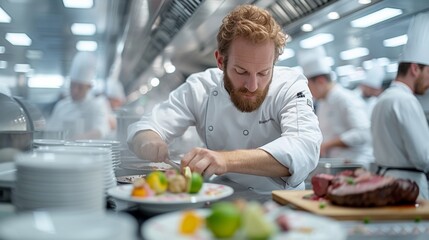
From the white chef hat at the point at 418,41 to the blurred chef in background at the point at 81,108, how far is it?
9.36ft

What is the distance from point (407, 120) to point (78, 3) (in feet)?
11.3

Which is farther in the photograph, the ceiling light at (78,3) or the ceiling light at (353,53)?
the ceiling light at (353,53)

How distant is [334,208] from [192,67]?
5.49 meters

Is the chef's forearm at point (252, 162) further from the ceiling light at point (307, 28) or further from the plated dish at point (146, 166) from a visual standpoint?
the ceiling light at point (307, 28)

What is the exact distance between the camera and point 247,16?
72.8 inches

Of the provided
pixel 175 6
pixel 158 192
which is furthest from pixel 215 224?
pixel 175 6

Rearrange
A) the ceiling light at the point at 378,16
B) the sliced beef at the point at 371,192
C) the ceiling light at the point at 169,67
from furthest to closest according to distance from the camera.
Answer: the ceiling light at the point at 169,67 < the ceiling light at the point at 378,16 < the sliced beef at the point at 371,192

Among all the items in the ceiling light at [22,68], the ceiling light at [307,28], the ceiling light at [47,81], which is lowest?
the ceiling light at [22,68]

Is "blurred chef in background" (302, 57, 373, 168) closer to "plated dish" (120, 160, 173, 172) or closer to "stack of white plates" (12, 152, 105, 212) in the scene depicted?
"plated dish" (120, 160, 173, 172)

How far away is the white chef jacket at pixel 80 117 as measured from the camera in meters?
4.33

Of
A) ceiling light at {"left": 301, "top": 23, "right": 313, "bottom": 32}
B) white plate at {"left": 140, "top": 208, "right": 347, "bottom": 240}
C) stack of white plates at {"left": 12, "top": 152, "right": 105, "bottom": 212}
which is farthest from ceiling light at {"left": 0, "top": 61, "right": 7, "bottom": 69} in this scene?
white plate at {"left": 140, "top": 208, "right": 347, "bottom": 240}

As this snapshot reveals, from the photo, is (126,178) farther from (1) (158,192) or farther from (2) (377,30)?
(2) (377,30)

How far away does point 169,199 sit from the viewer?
1057 mm

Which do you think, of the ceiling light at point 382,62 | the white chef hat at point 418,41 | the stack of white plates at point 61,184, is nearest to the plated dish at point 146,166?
the stack of white plates at point 61,184
